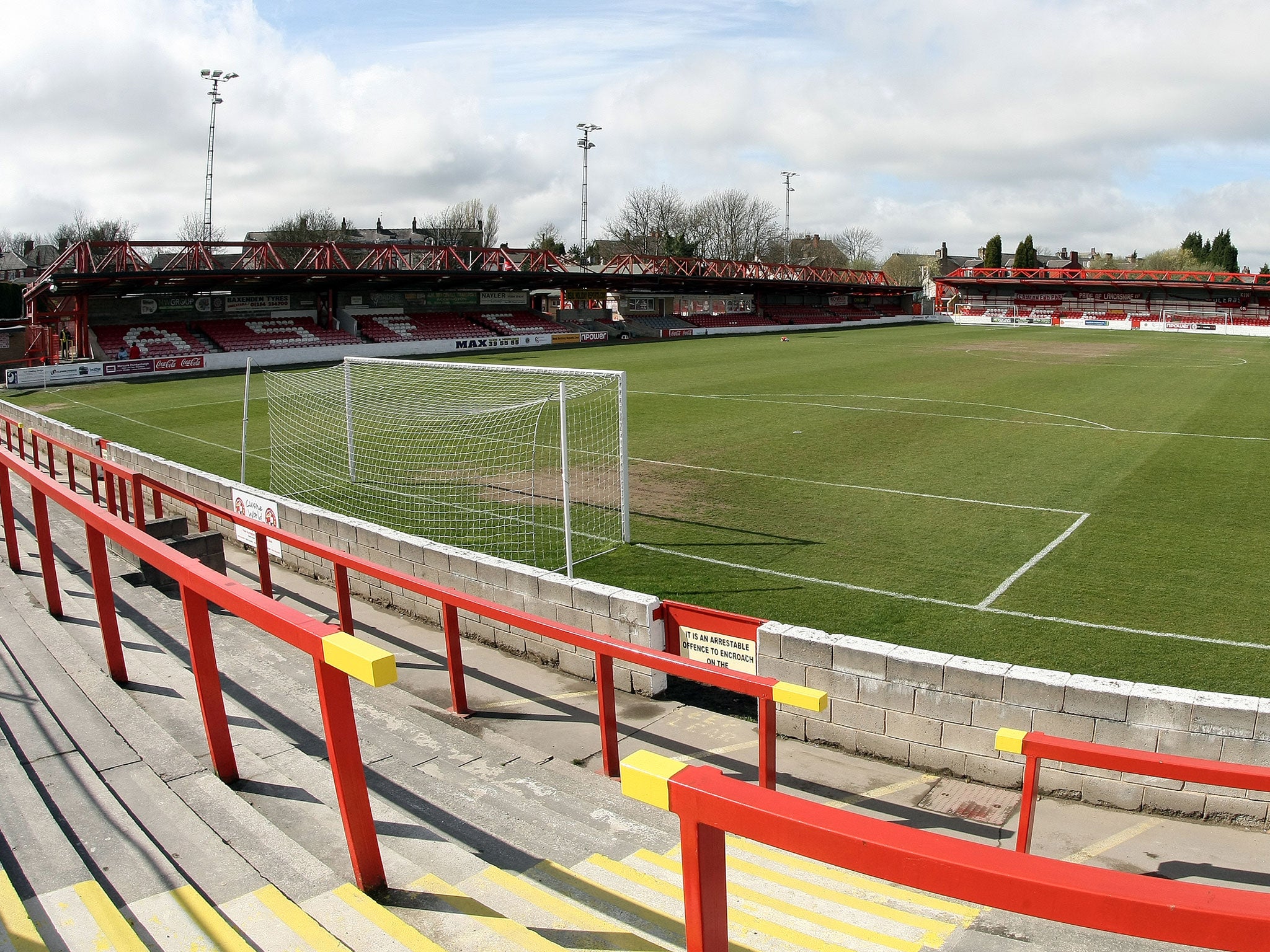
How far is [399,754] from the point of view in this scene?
493 cm

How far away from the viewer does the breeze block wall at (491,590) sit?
809 centimetres

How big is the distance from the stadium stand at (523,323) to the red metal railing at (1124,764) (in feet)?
163

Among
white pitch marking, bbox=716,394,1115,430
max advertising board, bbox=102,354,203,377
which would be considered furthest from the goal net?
max advertising board, bbox=102,354,203,377

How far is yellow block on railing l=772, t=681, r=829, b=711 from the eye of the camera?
15.7ft

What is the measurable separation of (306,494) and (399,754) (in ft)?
36.4

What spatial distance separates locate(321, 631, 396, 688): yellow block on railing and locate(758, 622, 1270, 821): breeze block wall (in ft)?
15.2

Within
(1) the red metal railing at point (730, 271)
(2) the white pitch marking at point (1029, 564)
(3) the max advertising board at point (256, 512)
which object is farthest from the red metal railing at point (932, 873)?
(1) the red metal railing at point (730, 271)

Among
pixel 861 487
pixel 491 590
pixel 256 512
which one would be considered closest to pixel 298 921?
pixel 491 590

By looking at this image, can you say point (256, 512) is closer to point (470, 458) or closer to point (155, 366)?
point (470, 458)

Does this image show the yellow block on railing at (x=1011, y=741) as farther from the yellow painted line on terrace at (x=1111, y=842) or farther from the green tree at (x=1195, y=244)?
the green tree at (x=1195, y=244)

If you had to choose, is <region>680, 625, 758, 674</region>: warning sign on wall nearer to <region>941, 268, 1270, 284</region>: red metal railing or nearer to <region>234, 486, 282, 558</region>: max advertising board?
<region>234, 486, 282, 558</region>: max advertising board

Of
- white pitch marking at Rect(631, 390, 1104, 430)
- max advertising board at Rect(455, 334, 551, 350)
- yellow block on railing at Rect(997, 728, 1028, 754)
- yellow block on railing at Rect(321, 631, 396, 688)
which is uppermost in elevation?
max advertising board at Rect(455, 334, 551, 350)

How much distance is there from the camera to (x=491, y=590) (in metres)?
9.20

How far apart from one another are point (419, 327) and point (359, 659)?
50.8 metres
